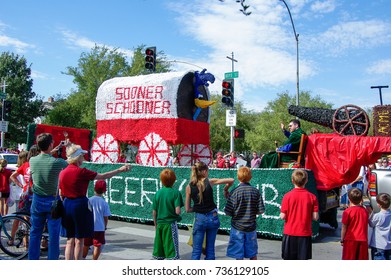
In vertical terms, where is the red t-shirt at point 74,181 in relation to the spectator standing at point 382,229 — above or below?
above

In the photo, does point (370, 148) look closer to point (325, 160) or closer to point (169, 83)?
point (325, 160)

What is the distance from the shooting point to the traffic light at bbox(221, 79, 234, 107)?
1519 centimetres

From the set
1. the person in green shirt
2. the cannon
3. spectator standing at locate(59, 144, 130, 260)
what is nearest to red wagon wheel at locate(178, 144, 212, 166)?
the person in green shirt

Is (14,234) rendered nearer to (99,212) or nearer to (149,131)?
(99,212)

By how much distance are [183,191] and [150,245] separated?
5.64 ft

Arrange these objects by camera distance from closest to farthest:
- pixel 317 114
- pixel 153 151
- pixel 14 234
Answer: pixel 14 234 < pixel 317 114 < pixel 153 151

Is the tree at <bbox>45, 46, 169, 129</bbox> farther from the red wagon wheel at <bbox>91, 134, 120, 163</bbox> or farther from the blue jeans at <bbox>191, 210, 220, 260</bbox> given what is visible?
the blue jeans at <bbox>191, 210, 220, 260</bbox>

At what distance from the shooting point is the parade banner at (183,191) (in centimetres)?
786

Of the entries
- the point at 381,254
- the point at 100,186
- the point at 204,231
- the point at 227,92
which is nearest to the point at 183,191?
the point at 100,186

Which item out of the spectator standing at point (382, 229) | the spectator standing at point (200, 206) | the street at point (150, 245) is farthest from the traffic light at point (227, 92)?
the spectator standing at point (382, 229)

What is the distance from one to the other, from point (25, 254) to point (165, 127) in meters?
4.74

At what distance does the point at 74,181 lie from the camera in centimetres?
484

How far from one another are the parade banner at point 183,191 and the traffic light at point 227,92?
244 inches

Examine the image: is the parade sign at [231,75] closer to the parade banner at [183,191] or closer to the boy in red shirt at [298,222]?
the parade banner at [183,191]
